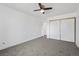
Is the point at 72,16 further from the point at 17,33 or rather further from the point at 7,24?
the point at 7,24

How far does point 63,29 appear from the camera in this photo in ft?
20.6

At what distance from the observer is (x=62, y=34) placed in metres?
6.37

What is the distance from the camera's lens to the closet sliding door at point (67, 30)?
5.65 meters

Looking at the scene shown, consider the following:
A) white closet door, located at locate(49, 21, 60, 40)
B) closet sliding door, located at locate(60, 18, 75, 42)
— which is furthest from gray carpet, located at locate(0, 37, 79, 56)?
white closet door, located at locate(49, 21, 60, 40)

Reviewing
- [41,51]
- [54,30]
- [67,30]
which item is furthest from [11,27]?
[67,30]

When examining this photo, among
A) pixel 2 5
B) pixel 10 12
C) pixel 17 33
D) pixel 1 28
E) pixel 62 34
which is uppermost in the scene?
pixel 2 5

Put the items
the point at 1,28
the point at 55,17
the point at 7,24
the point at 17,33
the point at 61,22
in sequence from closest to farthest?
the point at 1,28 < the point at 7,24 < the point at 17,33 < the point at 61,22 < the point at 55,17

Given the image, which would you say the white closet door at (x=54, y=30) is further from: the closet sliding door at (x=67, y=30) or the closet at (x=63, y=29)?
the closet sliding door at (x=67, y=30)

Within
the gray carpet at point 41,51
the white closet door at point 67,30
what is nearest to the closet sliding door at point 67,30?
the white closet door at point 67,30

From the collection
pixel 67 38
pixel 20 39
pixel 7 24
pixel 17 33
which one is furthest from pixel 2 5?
pixel 67 38

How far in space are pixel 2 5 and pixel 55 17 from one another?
4757mm

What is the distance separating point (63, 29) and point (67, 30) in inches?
15.1

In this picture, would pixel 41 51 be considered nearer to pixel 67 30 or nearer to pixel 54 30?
pixel 67 30

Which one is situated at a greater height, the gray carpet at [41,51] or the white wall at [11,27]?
the white wall at [11,27]
